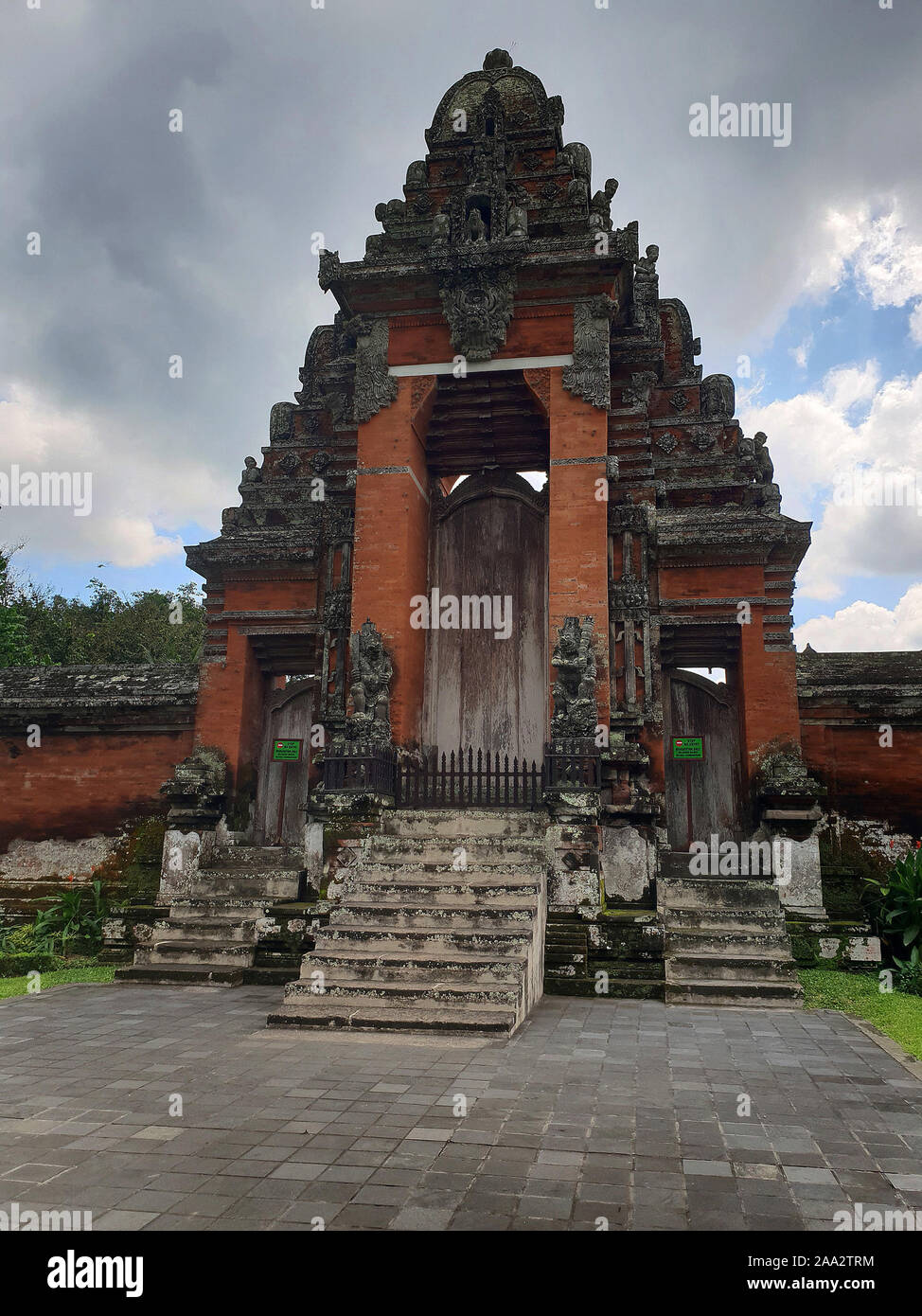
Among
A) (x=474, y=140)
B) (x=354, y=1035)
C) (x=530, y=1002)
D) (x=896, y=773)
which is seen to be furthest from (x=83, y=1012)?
(x=474, y=140)

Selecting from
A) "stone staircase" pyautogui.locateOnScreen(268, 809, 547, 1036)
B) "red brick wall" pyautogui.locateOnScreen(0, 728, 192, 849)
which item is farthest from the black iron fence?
"red brick wall" pyautogui.locateOnScreen(0, 728, 192, 849)

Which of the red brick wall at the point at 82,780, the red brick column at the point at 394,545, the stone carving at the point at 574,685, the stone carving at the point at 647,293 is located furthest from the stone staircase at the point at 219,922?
the stone carving at the point at 647,293

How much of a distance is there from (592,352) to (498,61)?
620 cm

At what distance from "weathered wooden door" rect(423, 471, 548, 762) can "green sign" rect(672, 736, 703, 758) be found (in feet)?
7.15

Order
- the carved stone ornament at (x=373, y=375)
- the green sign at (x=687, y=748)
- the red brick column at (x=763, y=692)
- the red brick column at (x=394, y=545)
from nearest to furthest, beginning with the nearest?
1. the red brick column at (x=394, y=545)
2. the red brick column at (x=763, y=692)
3. the carved stone ornament at (x=373, y=375)
4. the green sign at (x=687, y=748)

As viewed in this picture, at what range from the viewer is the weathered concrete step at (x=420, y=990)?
287 inches

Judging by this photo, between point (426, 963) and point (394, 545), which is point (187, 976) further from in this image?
point (394, 545)

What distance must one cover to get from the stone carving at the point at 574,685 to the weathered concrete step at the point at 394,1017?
3.71 m

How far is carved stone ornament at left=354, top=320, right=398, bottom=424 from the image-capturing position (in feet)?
40.0

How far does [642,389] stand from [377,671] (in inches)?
228

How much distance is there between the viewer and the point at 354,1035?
22.9 ft

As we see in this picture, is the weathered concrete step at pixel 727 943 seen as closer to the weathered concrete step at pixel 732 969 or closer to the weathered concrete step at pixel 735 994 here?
the weathered concrete step at pixel 732 969

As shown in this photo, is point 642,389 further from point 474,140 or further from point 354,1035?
point 354,1035

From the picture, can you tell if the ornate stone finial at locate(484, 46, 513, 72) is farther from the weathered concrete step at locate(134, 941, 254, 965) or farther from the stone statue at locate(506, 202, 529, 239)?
the weathered concrete step at locate(134, 941, 254, 965)
